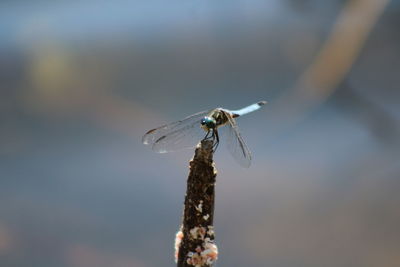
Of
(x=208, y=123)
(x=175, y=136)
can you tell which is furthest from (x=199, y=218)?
(x=175, y=136)

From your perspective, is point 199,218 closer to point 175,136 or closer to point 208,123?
point 208,123

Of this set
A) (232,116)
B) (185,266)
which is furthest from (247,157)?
(185,266)

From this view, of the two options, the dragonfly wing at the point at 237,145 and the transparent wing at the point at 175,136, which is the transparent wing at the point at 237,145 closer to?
the dragonfly wing at the point at 237,145

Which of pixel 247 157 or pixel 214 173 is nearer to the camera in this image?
pixel 214 173

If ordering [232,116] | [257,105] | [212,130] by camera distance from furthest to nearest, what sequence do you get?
[257,105], [232,116], [212,130]

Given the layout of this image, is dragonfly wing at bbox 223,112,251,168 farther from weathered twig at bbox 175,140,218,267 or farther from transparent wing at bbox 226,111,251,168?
weathered twig at bbox 175,140,218,267

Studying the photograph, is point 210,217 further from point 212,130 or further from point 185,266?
point 212,130

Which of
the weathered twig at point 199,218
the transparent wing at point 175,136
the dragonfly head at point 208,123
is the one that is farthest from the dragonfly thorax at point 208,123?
the weathered twig at point 199,218
